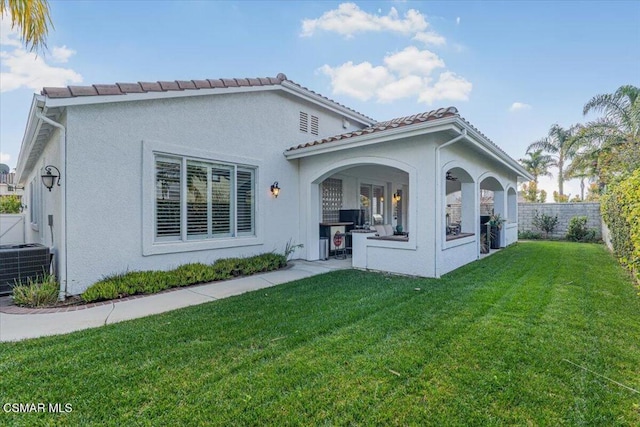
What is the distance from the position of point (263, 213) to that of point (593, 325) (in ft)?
26.2

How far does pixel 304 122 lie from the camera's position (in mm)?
11531

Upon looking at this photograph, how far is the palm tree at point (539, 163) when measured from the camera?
29.2 m

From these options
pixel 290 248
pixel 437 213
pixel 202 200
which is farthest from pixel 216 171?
pixel 437 213

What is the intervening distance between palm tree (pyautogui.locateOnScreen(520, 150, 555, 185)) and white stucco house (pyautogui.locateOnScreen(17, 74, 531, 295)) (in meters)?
22.0

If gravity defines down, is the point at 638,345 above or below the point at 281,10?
below

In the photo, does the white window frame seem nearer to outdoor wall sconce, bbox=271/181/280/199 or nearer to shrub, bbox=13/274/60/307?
outdoor wall sconce, bbox=271/181/280/199

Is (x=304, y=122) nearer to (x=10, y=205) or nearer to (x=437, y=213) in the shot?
(x=437, y=213)

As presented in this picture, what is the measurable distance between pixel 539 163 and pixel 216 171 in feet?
105

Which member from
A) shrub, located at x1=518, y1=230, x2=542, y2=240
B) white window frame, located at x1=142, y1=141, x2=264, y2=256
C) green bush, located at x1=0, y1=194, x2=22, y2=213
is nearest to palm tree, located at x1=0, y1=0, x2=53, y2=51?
white window frame, located at x1=142, y1=141, x2=264, y2=256

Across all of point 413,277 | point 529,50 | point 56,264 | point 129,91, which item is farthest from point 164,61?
point 529,50

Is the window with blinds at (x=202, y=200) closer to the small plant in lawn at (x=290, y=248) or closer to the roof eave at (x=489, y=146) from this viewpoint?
the small plant in lawn at (x=290, y=248)

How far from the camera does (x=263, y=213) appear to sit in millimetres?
9812

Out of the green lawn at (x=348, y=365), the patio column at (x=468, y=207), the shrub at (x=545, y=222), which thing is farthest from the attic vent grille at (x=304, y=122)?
the shrub at (x=545, y=222)

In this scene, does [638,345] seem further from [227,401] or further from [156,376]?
[156,376]
